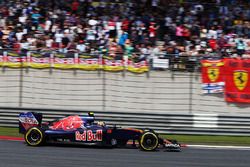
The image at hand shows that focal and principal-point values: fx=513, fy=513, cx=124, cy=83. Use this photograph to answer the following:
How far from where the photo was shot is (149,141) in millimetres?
12352

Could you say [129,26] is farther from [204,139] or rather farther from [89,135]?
[89,135]

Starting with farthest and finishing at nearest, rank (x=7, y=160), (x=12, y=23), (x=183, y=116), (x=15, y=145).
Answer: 1. (x=12, y=23)
2. (x=183, y=116)
3. (x=15, y=145)
4. (x=7, y=160)

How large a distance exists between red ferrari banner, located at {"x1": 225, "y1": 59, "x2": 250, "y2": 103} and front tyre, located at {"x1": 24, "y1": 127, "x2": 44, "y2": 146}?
6.77 m

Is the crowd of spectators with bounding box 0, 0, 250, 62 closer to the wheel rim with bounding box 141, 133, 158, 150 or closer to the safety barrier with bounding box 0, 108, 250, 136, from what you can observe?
the safety barrier with bounding box 0, 108, 250, 136

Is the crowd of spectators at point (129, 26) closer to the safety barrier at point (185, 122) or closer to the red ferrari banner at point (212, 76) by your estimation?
the red ferrari banner at point (212, 76)

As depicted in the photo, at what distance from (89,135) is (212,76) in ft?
18.9

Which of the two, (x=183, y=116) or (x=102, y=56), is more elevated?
(x=102, y=56)

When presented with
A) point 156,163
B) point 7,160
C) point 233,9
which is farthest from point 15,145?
point 233,9

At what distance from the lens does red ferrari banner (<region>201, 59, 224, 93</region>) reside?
54.3 feet

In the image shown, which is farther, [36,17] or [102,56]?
[36,17]

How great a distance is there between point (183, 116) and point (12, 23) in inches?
312

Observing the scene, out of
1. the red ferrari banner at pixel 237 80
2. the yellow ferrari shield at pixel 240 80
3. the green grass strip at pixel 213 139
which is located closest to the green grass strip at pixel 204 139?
the green grass strip at pixel 213 139

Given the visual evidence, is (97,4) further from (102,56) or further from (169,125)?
(169,125)

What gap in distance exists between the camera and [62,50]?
1805cm
